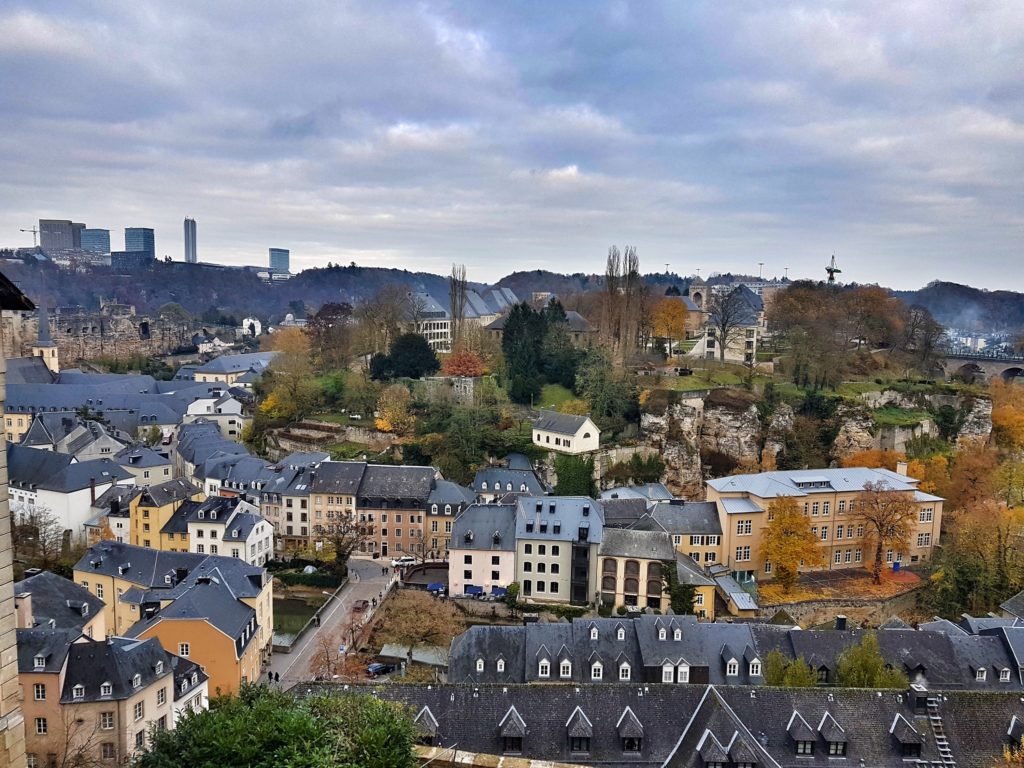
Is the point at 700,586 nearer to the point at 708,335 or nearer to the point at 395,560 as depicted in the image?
the point at 395,560

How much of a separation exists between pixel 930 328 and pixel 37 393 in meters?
69.4

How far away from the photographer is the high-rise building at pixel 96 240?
176 m

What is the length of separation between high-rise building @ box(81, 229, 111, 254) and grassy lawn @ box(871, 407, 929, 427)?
174 m

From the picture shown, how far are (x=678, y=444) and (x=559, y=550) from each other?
13.3 meters

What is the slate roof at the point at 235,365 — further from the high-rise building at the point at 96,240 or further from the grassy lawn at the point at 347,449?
the high-rise building at the point at 96,240

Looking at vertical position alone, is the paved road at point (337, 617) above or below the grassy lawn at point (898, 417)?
below

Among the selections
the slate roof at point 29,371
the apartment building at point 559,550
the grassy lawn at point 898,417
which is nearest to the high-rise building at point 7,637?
the apartment building at point 559,550

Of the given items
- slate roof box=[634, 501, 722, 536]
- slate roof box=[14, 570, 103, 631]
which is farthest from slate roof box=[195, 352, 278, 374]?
slate roof box=[14, 570, 103, 631]

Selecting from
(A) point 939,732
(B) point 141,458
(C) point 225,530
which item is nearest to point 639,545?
(A) point 939,732

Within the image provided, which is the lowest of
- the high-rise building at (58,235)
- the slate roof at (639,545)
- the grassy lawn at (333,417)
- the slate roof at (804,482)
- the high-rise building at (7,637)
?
the slate roof at (639,545)

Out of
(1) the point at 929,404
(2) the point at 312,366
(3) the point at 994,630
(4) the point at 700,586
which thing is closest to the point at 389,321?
(2) the point at 312,366

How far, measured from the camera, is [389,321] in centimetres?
5769

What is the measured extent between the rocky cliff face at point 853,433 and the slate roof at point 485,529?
2253 centimetres

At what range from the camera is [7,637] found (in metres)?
7.47
